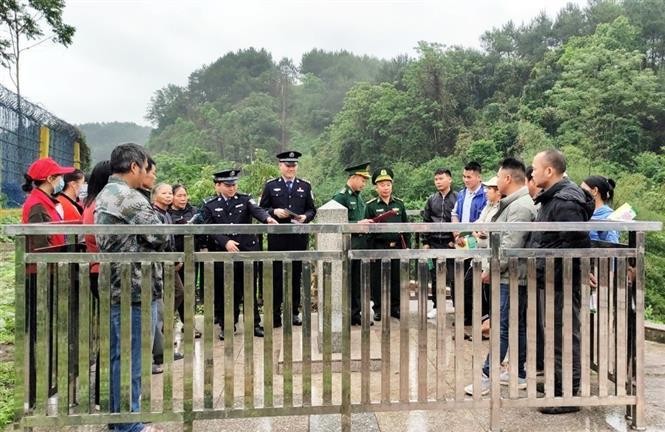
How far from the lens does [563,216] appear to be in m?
3.18

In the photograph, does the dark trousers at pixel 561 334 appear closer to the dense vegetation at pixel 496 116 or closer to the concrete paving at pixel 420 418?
the concrete paving at pixel 420 418

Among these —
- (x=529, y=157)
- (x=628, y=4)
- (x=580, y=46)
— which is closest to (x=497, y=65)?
(x=580, y=46)

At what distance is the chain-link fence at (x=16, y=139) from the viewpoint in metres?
13.7

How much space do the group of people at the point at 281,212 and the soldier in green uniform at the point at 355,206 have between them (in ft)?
0.04

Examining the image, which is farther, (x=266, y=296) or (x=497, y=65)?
(x=497, y=65)

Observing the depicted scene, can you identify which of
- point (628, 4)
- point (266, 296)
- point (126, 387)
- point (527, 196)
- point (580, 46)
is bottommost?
point (126, 387)

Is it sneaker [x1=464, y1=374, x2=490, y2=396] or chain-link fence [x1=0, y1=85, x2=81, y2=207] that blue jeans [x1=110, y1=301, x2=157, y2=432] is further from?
chain-link fence [x1=0, y1=85, x2=81, y2=207]

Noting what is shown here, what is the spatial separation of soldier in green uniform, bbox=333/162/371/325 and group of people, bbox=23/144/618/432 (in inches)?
0.4

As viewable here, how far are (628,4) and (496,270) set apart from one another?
42.4 meters

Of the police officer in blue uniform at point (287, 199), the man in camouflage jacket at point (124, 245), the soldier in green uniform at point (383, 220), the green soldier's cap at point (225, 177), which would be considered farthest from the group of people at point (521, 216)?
the man in camouflage jacket at point (124, 245)

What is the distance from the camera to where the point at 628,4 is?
123ft

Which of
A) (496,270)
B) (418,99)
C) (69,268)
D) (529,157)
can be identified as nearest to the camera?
(69,268)

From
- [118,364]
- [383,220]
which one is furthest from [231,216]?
[118,364]

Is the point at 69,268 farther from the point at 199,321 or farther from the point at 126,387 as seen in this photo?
the point at 199,321
